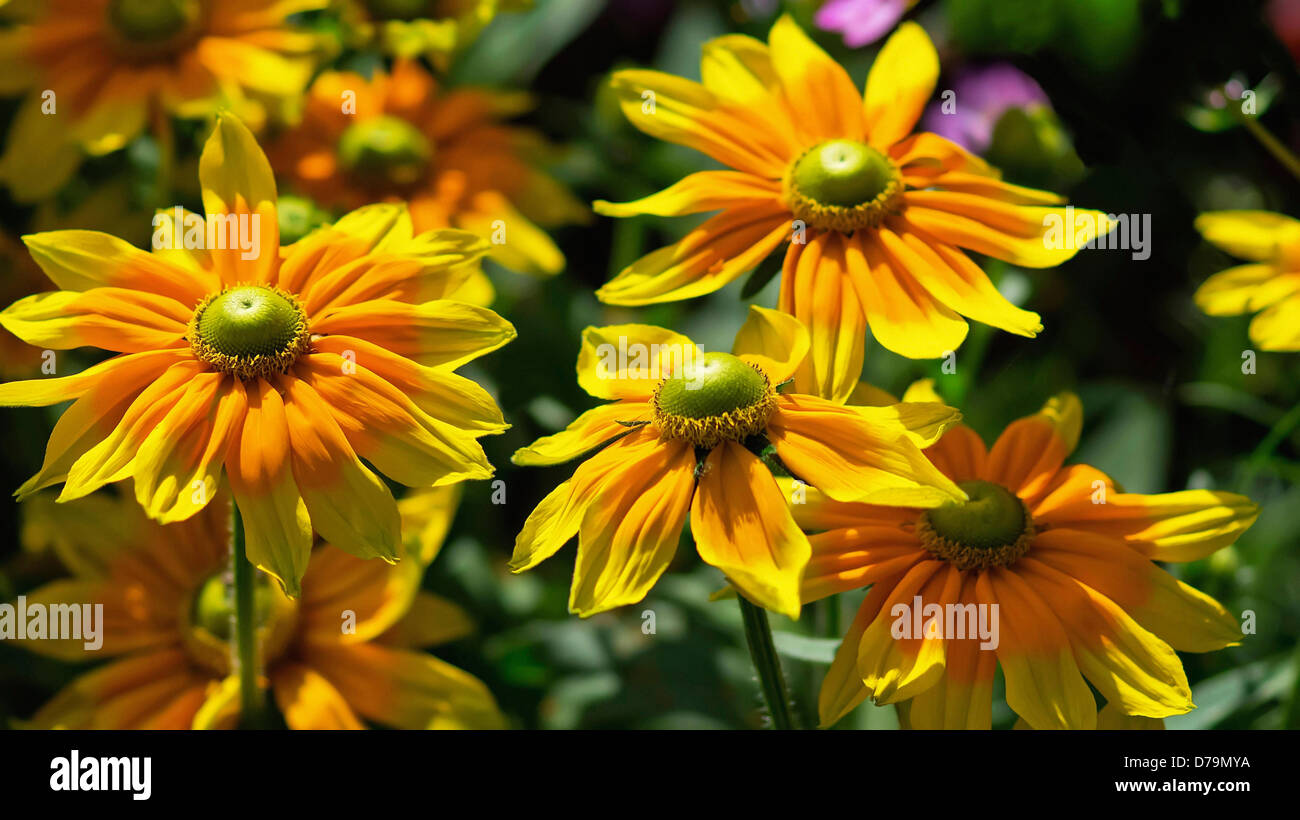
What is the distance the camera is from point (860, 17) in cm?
151

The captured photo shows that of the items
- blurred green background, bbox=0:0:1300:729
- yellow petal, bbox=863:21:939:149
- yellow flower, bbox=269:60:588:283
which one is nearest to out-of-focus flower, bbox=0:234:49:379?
blurred green background, bbox=0:0:1300:729

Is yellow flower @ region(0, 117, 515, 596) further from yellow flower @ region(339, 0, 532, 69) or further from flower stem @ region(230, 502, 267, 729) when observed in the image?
yellow flower @ region(339, 0, 532, 69)

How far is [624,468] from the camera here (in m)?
0.89

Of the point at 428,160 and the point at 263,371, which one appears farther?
the point at 428,160

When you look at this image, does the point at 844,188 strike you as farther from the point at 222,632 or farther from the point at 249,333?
the point at 222,632

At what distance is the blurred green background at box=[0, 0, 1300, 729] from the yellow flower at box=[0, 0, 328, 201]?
0.40 feet

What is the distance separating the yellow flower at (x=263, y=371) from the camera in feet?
2.86

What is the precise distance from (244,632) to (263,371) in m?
0.24

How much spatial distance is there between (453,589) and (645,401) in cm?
64

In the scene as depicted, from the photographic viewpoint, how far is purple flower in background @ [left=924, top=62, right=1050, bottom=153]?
188cm

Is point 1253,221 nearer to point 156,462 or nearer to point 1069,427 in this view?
point 1069,427

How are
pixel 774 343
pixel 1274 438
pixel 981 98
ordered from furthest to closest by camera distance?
pixel 981 98 < pixel 1274 438 < pixel 774 343

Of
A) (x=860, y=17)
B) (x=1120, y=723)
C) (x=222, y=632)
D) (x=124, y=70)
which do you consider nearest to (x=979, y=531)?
(x=1120, y=723)

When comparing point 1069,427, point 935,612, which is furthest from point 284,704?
point 1069,427
